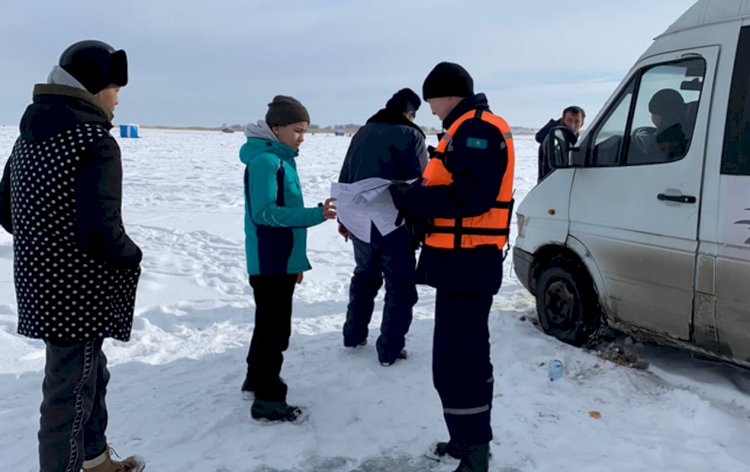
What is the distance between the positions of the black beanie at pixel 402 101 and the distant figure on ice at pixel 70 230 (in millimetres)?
→ 2138

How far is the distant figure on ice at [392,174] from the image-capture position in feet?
13.9

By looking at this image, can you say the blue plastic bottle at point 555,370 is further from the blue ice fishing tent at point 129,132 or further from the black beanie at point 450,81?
the blue ice fishing tent at point 129,132

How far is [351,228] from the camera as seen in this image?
317cm

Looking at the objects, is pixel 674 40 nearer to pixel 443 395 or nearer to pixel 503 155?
pixel 503 155

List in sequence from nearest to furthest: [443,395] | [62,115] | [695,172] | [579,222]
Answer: [62,115] < [443,395] < [695,172] < [579,222]

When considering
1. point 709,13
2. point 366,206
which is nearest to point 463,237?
point 366,206

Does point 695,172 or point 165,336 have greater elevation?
point 695,172

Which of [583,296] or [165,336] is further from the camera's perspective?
[165,336]

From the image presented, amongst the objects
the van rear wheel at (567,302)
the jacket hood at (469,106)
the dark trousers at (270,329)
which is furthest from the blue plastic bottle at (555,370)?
the jacket hood at (469,106)

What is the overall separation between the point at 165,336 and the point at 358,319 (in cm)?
169

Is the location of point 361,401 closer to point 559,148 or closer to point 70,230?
point 70,230

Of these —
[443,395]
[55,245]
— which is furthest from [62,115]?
[443,395]

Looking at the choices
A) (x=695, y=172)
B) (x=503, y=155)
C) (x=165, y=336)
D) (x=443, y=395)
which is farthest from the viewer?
(x=165, y=336)

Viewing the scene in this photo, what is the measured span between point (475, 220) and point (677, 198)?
169 centimetres
